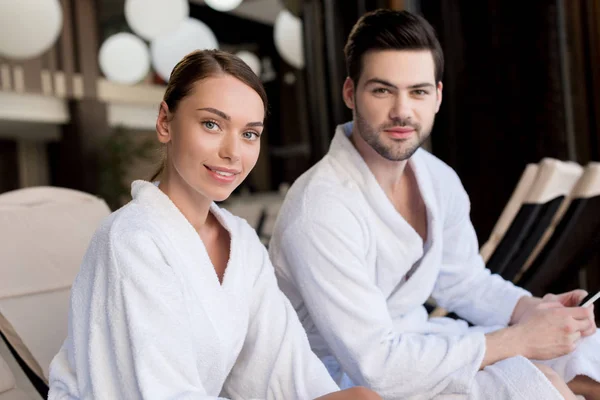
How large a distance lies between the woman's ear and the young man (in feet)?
1.21

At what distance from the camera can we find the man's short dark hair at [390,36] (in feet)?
4.83

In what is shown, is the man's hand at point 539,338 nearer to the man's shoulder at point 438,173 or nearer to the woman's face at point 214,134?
the man's shoulder at point 438,173

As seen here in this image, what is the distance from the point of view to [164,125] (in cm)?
116

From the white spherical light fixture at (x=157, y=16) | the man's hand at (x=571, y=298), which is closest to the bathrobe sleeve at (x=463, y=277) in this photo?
the man's hand at (x=571, y=298)

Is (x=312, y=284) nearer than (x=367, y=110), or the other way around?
(x=312, y=284)

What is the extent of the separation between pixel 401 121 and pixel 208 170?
0.53 metres

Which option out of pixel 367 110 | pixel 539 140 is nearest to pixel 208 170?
pixel 367 110

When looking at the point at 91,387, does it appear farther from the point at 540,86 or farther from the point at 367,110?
the point at 540,86

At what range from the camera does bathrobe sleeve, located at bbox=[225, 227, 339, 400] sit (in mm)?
1199

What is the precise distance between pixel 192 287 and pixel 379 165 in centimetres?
68

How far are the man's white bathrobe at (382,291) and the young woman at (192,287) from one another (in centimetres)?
12

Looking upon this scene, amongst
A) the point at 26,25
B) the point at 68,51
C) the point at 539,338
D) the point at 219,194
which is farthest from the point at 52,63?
the point at 539,338

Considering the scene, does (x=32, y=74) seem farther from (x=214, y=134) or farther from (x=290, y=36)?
(x=214, y=134)

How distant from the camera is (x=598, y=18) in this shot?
11.0 feet
